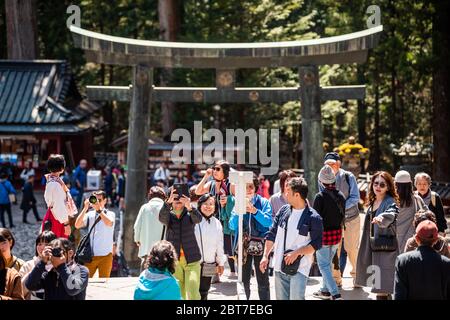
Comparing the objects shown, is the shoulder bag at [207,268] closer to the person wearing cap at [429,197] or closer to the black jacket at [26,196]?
the person wearing cap at [429,197]

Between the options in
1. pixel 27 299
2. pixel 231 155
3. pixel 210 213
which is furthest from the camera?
pixel 231 155

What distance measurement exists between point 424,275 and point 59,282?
3.07 meters

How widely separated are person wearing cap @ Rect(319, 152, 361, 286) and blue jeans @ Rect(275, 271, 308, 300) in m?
2.29

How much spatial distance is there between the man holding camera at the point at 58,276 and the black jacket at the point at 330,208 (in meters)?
3.10

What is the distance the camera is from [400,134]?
36.6 metres

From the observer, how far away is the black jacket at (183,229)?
25.6 feet

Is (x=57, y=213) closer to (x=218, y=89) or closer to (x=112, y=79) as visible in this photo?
(x=218, y=89)

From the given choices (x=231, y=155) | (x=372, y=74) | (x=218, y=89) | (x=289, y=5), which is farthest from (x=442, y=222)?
(x=372, y=74)

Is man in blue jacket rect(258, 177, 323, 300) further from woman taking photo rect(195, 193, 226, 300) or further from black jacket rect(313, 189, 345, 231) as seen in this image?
black jacket rect(313, 189, 345, 231)

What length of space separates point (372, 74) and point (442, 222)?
24922mm

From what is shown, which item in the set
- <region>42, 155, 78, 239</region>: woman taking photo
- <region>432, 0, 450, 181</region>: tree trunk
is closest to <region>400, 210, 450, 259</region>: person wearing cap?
<region>42, 155, 78, 239</region>: woman taking photo

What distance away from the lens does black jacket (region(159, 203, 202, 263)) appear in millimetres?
7801

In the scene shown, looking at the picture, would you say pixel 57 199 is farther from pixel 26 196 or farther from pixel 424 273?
pixel 26 196

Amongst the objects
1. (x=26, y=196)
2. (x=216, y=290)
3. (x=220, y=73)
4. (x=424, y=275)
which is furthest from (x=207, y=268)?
(x=26, y=196)
